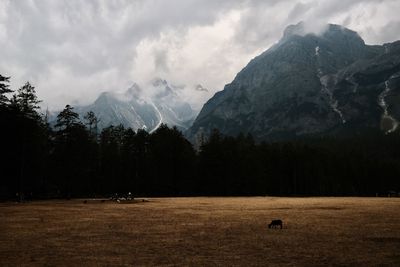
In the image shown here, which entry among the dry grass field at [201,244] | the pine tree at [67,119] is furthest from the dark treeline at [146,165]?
the dry grass field at [201,244]

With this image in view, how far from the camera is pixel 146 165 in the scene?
129125 millimetres

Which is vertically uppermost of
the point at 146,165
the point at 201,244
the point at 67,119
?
the point at 67,119

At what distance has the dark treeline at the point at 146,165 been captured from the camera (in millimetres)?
87312

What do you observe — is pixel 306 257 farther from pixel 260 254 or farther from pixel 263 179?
pixel 263 179

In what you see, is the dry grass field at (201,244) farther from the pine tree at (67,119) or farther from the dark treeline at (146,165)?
the pine tree at (67,119)

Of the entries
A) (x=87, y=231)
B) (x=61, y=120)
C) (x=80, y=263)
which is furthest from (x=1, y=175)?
(x=80, y=263)

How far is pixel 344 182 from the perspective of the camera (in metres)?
165

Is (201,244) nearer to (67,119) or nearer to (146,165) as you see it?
(67,119)

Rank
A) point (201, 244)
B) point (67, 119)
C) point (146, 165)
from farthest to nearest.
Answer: point (146, 165), point (67, 119), point (201, 244)

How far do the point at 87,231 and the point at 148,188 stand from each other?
9206cm

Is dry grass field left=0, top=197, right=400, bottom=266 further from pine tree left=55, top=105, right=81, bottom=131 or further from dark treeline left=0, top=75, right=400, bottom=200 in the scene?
pine tree left=55, top=105, right=81, bottom=131

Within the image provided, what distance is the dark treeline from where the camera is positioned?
87312 mm

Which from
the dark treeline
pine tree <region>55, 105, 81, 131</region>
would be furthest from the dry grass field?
pine tree <region>55, 105, 81, 131</region>

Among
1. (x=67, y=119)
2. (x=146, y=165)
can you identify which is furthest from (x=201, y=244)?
(x=146, y=165)
